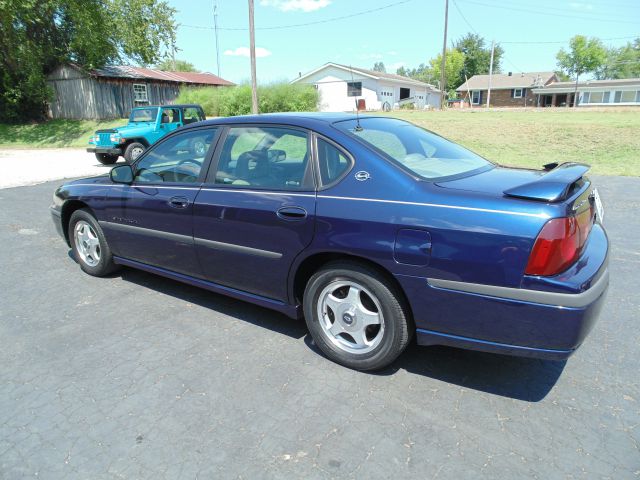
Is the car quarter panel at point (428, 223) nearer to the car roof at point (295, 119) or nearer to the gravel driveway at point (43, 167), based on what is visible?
the car roof at point (295, 119)

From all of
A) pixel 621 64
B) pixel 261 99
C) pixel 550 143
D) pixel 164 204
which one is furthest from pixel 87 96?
pixel 621 64

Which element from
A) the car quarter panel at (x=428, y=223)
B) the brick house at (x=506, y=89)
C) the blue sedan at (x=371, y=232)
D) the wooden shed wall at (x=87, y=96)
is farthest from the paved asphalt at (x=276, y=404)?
the brick house at (x=506, y=89)

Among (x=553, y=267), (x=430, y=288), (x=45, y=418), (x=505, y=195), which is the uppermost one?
(x=505, y=195)

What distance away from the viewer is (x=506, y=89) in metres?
68.0

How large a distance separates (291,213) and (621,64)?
120 m

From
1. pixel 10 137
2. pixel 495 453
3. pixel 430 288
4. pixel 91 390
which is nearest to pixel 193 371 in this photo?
pixel 91 390

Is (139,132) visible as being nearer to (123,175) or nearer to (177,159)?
(123,175)

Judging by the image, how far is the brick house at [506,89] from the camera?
219ft

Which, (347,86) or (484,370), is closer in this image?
(484,370)

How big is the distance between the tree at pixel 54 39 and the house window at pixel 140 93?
2106mm

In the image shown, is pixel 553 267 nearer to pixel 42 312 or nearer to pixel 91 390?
pixel 91 390

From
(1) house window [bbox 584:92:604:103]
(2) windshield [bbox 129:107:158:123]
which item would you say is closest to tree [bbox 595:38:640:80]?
(1) house window [bbox 584:92:604:103]

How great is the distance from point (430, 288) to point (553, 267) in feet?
2.07

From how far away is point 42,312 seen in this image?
12.9ft
